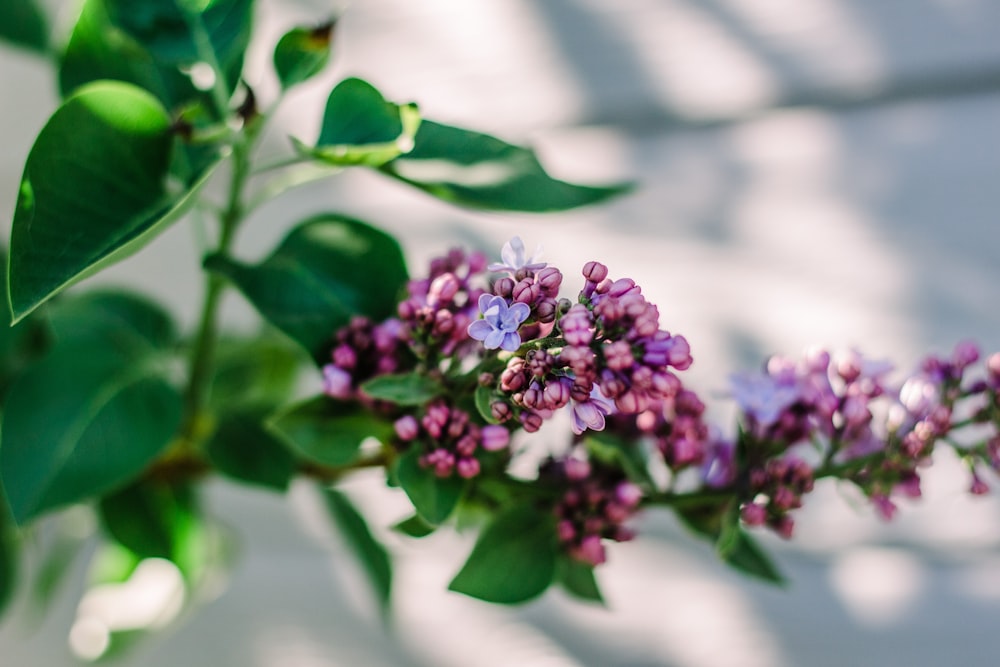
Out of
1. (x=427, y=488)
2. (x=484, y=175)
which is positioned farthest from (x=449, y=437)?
(x=484, y=175)

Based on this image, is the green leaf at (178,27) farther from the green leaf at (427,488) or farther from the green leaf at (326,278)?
the green leaf at (427,488)

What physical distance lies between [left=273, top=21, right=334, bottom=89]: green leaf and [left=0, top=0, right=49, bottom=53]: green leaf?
25cm

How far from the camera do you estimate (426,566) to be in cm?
81

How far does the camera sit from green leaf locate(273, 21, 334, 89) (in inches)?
16.0

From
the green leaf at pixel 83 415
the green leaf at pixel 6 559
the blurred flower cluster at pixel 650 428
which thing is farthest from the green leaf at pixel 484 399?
the green leaf at pixel 6 559

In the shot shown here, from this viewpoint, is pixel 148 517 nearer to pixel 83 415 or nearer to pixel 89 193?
pixel 83 415

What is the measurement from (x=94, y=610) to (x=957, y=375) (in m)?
0.60

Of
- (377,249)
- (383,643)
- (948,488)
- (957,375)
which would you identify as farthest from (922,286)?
(383,643)

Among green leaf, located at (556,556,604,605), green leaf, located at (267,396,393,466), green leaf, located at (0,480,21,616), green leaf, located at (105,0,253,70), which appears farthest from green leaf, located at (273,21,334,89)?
green leaf, located at (0,480,21,616)

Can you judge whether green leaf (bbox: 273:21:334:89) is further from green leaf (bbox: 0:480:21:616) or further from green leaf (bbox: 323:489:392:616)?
green leaf (bbox: 0:480:21:616)

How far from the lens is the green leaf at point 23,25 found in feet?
1.82

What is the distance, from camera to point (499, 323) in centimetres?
31

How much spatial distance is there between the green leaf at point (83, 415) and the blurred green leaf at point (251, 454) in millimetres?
36

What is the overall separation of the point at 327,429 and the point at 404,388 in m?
0.06
